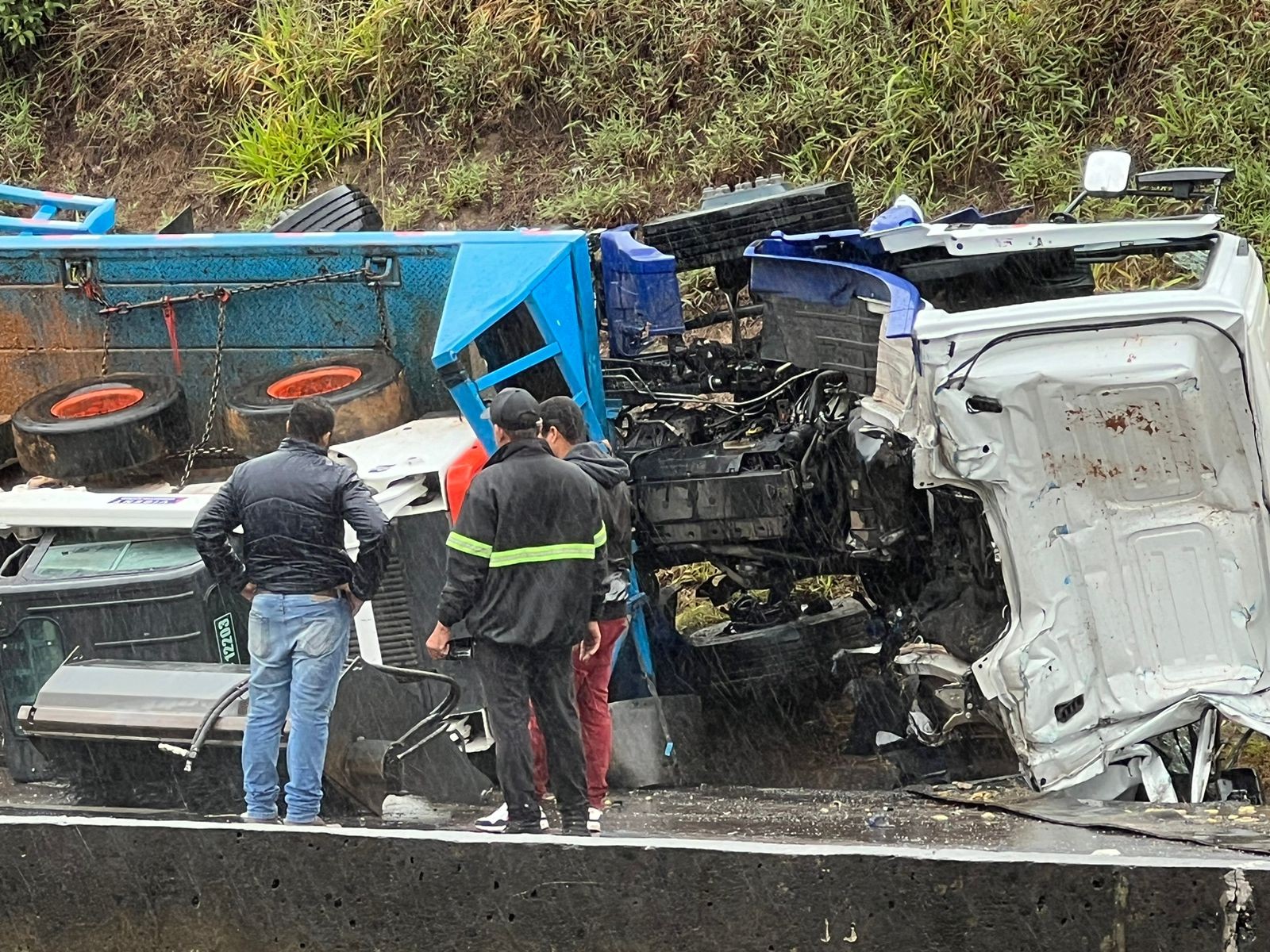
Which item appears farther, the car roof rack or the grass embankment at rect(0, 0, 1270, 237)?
the grass embankment at rect(0, 0, 1270, 237)

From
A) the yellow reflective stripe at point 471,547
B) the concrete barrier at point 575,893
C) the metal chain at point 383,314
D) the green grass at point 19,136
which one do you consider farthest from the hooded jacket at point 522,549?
the green grass at point 19,136

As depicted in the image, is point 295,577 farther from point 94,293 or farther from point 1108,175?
point 1108,175

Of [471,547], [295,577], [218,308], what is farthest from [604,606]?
[218,308]

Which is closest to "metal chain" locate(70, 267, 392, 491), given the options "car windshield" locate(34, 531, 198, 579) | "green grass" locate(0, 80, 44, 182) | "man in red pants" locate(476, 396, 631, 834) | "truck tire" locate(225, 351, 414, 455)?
"truck tire" locate(225, 351, 414, 455)

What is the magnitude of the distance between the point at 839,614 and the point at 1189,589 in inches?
52.7

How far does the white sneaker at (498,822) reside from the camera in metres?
4.66

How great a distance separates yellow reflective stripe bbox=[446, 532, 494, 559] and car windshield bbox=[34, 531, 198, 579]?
1.17m

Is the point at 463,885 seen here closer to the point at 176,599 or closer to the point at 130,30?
the point at 176,599

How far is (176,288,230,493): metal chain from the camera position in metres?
6.00

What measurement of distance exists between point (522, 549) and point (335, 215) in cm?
337

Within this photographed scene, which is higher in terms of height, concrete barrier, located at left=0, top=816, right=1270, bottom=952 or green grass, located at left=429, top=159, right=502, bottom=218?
green grass, located at left=429, top=159, right=502, bottom=218

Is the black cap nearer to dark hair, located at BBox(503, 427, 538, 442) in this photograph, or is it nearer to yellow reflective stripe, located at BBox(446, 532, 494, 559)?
dark hair, located at BBox(503, 427, 538, 442)

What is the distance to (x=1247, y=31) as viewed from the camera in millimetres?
8617

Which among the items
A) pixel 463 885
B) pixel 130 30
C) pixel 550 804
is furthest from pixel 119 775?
pixel 130 30
